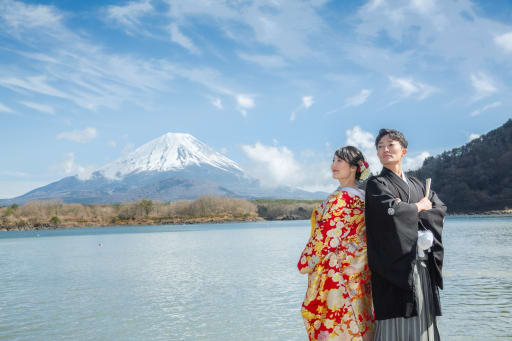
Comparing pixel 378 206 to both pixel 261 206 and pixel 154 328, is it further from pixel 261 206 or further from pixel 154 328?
pixel 261 206

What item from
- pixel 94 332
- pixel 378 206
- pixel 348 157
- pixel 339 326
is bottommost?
pixel 94 332

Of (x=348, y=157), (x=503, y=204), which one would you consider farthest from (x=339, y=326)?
(x=503, y=204)

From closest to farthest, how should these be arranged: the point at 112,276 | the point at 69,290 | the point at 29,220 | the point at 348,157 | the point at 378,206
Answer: the point at 378,206, the point at 348,157, the point at 69,290, the point at 112,276, the point at 29,220

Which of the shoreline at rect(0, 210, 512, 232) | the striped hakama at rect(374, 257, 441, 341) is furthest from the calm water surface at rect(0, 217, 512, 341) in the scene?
the shoreline at rect(0, 210, 512, 232)

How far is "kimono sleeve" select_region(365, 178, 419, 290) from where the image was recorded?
9.75 feet

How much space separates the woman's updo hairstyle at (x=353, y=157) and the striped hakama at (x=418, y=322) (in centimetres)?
76

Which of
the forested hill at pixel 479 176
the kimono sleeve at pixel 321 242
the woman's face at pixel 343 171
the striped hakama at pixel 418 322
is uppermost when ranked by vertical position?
the forested hill at pixel 479 176

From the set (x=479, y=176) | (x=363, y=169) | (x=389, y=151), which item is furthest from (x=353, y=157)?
(x=479, y=176)

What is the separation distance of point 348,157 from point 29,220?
109 metres

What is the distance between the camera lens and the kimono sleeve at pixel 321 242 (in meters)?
3.18

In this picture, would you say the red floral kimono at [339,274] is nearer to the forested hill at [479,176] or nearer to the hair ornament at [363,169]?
the hair ornament at [363,169]

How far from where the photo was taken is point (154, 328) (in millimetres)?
7969

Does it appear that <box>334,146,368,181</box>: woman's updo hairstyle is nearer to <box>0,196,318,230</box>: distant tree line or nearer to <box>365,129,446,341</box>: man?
<box>365,129,446,341</box>: man

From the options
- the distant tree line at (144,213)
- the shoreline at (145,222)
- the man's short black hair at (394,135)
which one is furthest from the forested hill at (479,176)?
the man's short black hair at (394,135)
